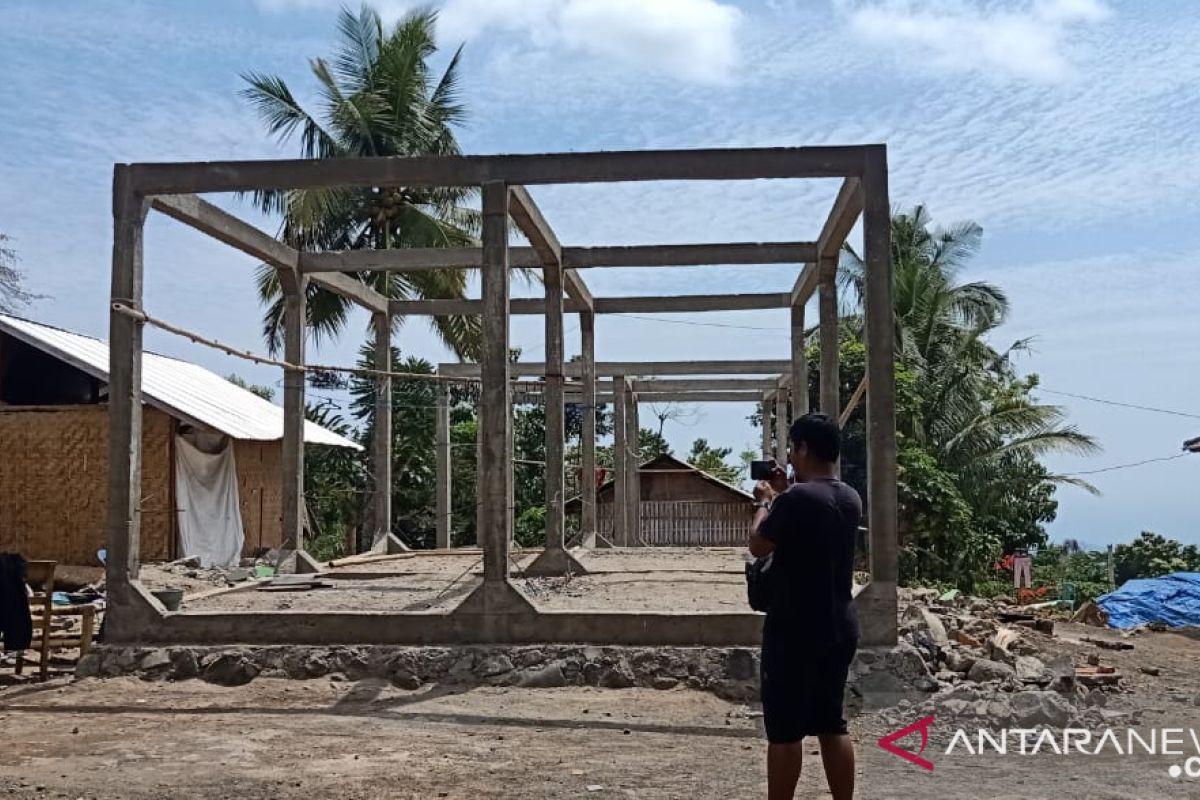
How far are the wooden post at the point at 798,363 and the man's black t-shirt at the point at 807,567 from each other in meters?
10.3

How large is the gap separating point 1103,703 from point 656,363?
11.4 meters

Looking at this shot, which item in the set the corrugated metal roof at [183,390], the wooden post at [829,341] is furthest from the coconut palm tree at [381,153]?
the wooden post at [829,341]

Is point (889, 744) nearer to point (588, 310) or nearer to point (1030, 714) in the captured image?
point (1030, 714)

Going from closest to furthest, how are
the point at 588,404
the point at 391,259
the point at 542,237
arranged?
the point at 542,237 < the point at 391,259 < the point at 588,404

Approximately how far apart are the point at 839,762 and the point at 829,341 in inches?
331

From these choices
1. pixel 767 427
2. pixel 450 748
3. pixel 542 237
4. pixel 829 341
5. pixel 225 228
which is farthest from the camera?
pixel 767 427

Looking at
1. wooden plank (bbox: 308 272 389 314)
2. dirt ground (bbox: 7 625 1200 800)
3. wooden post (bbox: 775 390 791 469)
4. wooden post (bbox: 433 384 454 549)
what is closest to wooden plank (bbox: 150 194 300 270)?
wooden plank (bbox: 308 272 389 314)

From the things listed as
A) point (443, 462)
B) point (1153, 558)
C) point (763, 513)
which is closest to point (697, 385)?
point (443, 462)

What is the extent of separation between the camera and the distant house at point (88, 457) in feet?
52.9

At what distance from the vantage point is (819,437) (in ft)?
14.8

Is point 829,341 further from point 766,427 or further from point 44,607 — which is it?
point 766,427

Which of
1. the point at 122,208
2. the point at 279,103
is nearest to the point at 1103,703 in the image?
the point at 122,208

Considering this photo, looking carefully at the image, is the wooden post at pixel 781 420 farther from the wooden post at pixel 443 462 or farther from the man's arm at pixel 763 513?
the man's arm at pixel 763 513

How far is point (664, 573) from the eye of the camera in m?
12.7
